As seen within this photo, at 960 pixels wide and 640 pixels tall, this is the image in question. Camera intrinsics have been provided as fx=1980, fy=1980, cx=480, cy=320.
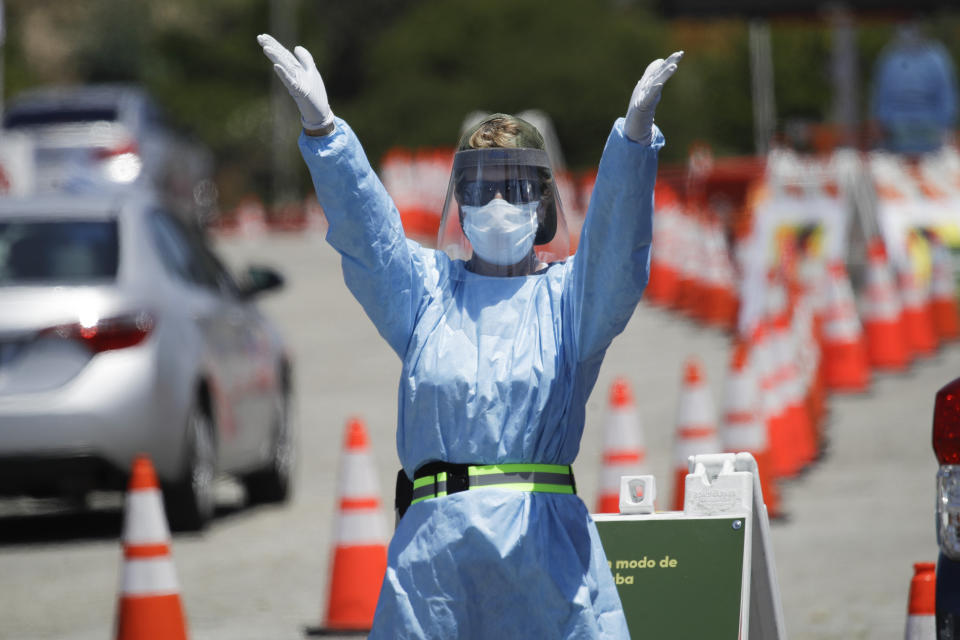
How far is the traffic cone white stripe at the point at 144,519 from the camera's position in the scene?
259 inches

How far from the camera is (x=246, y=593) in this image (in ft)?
27.3

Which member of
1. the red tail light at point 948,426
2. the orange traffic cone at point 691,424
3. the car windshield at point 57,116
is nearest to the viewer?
the red tail light at point 948,426

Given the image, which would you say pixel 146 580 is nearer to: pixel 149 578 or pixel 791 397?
pixel 149 578

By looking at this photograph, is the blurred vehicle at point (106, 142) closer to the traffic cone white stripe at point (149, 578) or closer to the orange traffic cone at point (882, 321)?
the orange traffic cone at point (882, 321)

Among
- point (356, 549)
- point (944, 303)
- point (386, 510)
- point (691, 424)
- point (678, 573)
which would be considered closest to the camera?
point (678, 573)

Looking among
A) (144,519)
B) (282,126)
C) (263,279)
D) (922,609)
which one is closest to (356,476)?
(144,519)

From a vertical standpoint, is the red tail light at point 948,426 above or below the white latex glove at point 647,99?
below

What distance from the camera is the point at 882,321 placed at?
15.2 metres

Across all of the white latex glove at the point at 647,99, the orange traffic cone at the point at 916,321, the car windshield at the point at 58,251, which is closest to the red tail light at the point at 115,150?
the orange traffic cone at the point at 916,321

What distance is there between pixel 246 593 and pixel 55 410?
1.48m

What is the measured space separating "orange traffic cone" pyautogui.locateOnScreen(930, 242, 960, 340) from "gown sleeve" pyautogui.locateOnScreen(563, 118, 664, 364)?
12671 millimetres

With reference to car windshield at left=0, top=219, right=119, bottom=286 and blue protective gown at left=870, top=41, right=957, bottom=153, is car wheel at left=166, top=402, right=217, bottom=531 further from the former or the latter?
blue protective gown at left=870, top=41, right=957, bottom=153

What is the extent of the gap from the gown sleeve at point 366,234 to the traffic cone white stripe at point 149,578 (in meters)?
2.50

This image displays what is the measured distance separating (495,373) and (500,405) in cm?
7
